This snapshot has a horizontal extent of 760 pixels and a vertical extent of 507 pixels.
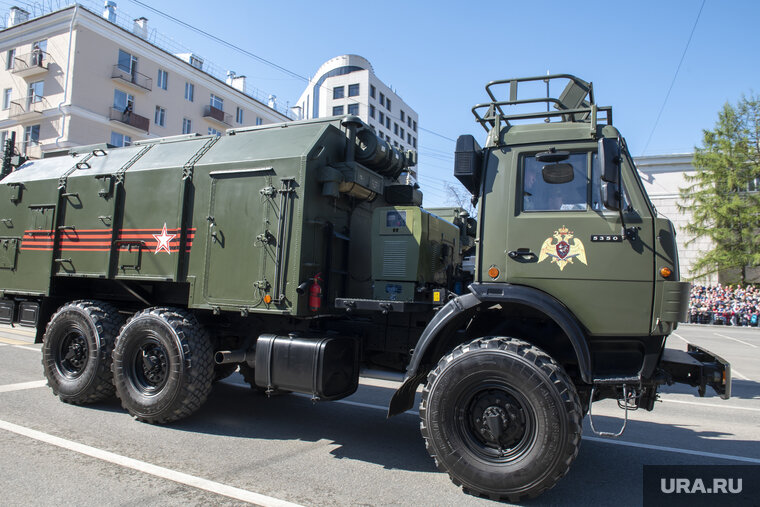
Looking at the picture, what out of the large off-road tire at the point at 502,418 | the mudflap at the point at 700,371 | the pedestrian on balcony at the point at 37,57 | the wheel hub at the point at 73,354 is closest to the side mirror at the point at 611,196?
the large off-road tire at the point at 502,418

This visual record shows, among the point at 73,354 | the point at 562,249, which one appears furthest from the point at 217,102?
the point at 562,249

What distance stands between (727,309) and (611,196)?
97.0 ft

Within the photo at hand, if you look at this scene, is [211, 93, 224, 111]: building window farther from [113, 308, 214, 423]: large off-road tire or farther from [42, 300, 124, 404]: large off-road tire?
[113, 308, 214, 423]: large off-road tire

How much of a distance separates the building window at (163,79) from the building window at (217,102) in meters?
4.28

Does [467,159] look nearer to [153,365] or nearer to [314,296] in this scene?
[314,296]

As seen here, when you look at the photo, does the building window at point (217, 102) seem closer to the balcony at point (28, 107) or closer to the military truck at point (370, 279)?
the balcony at point (28, 107)

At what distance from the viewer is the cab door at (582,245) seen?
4.12 m

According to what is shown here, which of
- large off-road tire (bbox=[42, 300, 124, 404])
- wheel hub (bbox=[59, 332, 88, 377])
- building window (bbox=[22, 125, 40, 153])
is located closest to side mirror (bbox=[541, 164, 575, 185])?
large off-road tire (bbox=[42, 300, 124, 404])

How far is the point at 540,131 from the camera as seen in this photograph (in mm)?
4562

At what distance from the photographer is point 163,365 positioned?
19.4ft

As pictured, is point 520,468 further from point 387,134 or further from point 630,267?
point 387,134

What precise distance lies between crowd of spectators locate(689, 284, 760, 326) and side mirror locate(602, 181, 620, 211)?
94.1ft

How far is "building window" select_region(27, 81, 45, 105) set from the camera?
31.0 m

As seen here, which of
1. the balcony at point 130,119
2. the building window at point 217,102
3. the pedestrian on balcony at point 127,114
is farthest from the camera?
the building window at point 217,102
